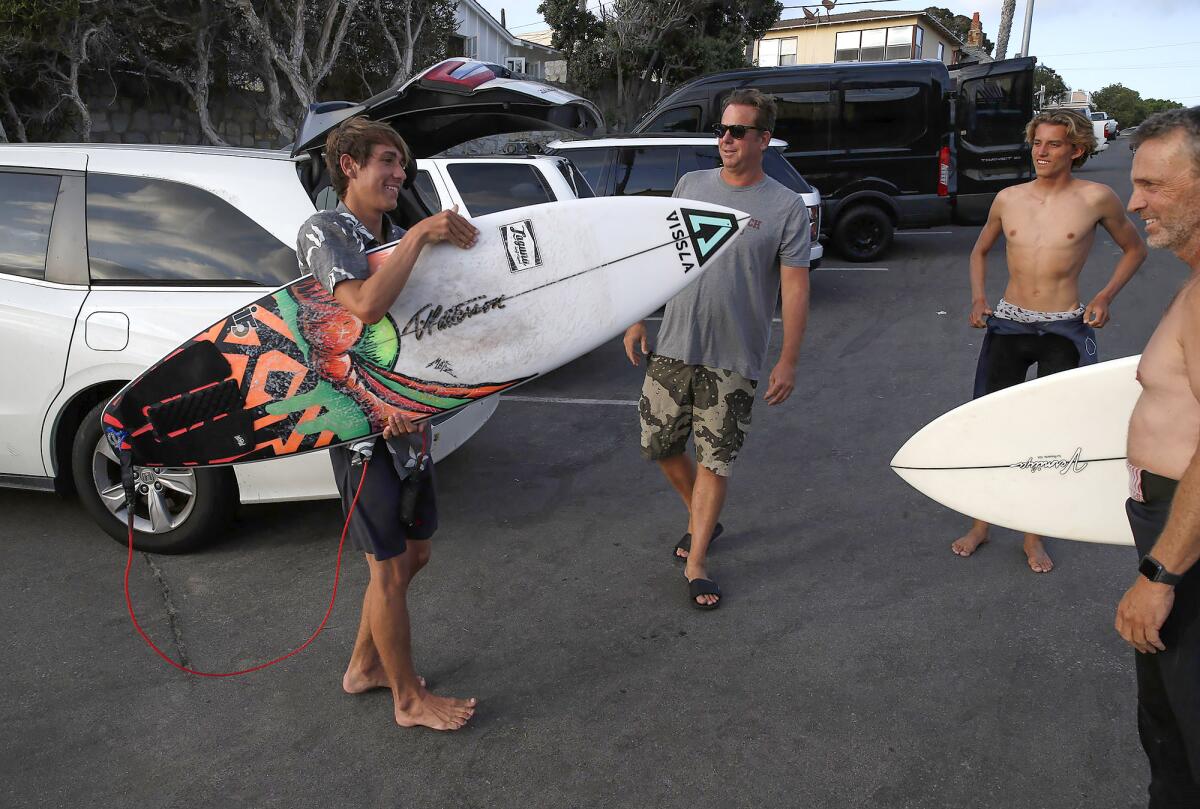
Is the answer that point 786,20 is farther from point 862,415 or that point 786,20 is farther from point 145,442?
point 145,442

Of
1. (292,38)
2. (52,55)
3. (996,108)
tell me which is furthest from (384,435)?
(292,38)

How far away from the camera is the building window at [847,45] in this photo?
49188 millimetres

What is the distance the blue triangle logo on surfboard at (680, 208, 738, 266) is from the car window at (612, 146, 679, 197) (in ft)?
19.9

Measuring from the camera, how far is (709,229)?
3262mm

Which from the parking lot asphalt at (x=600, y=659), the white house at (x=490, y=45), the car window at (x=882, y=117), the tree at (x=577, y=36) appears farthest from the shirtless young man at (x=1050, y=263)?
the white house at (x=490, y=45)

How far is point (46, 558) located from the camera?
3.94 metres

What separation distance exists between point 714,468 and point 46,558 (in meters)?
2.94

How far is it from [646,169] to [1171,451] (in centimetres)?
792

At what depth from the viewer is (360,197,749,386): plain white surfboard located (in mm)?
2848

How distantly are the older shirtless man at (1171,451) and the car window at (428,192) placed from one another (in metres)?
4.62

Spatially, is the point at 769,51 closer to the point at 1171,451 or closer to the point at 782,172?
the point at 782,172

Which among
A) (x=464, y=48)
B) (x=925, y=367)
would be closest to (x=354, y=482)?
(x=925, y=367)

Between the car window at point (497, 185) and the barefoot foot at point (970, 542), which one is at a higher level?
the car window at point (497, 185)
